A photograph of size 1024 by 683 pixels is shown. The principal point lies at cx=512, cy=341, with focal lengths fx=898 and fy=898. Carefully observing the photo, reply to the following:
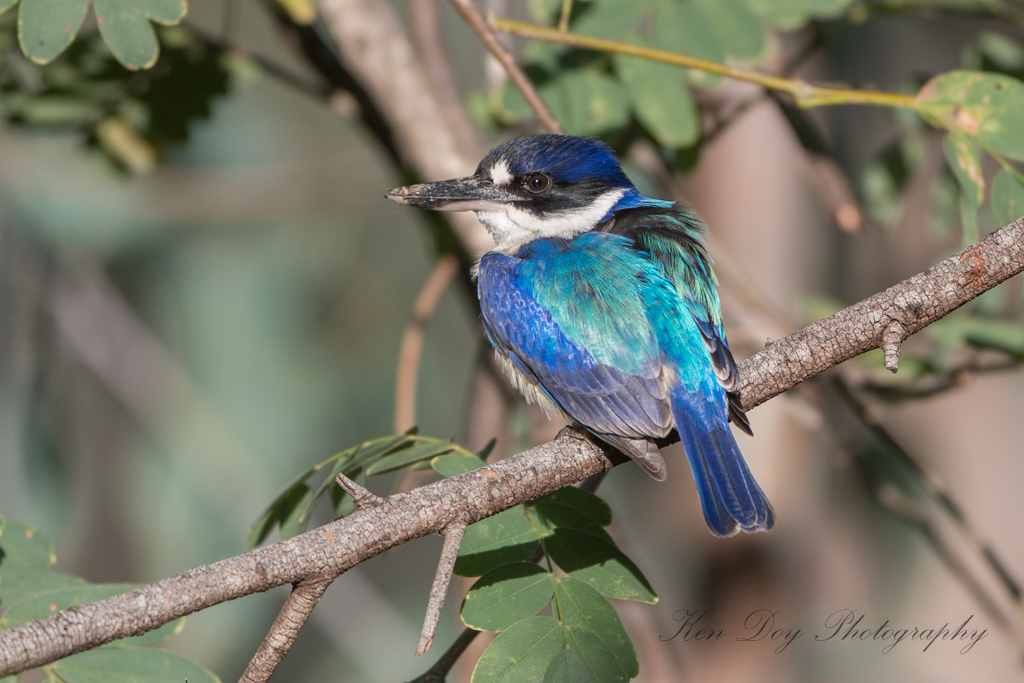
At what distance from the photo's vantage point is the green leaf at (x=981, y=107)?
2357 mm

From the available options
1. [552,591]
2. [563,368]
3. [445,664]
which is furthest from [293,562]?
[563,368]

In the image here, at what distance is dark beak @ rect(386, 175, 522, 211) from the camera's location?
8.77ft

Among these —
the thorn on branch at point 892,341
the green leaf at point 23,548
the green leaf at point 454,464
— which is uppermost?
the green leaf at point 23,548

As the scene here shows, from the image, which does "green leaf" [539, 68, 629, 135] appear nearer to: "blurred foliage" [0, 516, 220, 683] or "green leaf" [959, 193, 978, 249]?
"green leaf" [959, 193, 978, 249]

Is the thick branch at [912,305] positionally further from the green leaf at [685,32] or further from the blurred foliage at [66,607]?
the blurred foliage at [66,607]

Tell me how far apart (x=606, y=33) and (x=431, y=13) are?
0.96 metres

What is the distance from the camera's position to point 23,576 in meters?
1.94

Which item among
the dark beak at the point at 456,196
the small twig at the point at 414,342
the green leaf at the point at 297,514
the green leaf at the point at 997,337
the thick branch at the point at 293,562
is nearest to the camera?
the thick branch at the point at 293,562

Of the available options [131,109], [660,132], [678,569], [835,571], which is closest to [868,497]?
[835,571]

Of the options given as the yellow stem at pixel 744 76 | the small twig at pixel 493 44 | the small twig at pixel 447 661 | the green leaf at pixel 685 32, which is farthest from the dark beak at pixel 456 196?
the small twig at pixel 447 661

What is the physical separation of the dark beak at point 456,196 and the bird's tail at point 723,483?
0.99 meters

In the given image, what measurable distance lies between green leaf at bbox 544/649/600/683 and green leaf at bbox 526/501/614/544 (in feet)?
0.92

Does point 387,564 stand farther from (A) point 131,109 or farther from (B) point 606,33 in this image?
(B) point 606,33

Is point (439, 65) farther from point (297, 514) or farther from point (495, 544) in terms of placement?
point (495, 544)
